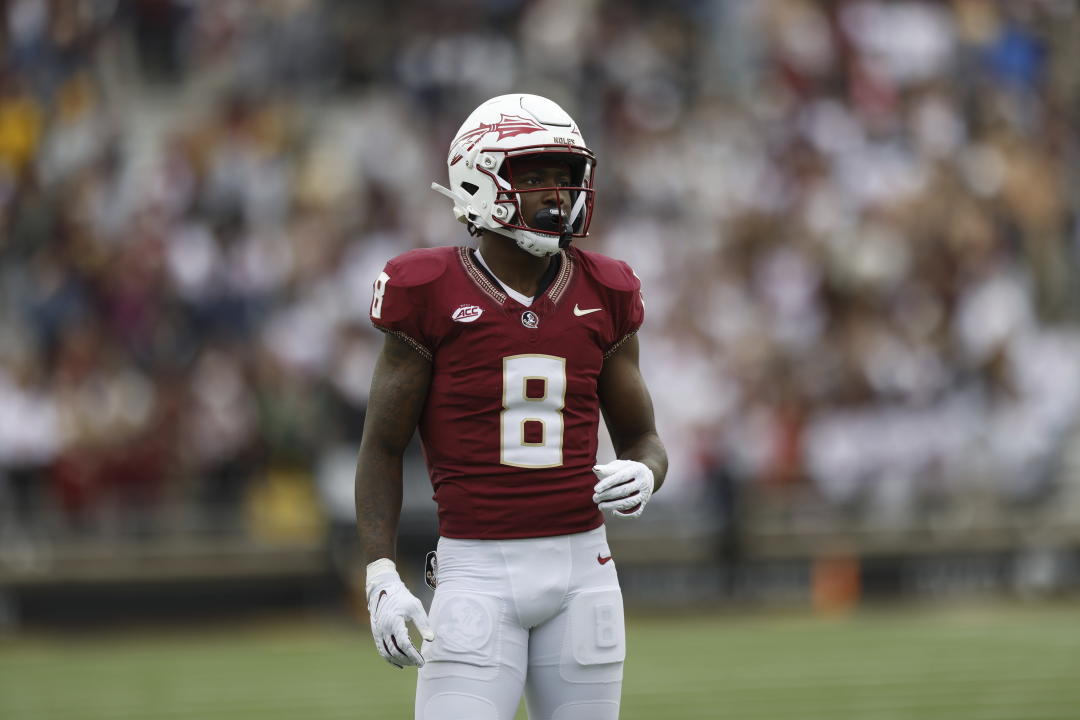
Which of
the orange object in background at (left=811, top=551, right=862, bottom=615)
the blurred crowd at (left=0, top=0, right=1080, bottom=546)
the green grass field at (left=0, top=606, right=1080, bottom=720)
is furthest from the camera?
the orange object in background at (left=811, top=551, right=862, bottom=615)

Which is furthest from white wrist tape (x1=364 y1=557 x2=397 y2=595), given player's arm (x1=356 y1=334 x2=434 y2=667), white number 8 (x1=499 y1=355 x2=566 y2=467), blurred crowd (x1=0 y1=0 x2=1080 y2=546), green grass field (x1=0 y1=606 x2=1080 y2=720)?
blurred crowd (x1=0 y1=0 x2=1080 y2=546)

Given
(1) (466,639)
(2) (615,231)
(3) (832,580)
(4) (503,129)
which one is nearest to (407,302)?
(4) (503,129)

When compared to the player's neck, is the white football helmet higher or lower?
higher

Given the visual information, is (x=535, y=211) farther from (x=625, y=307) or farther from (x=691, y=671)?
(x=691, y=671)

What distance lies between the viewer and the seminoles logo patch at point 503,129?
3646 millimetres

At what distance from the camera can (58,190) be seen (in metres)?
11.7

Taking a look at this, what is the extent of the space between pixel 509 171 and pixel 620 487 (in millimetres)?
730

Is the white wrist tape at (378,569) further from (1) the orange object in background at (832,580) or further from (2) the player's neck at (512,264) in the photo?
(1) the orange object in background at (832,580)

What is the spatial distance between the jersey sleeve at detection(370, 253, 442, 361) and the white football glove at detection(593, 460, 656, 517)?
474 millimetres

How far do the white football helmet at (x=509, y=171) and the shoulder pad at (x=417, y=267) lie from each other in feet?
Answer: 0.46

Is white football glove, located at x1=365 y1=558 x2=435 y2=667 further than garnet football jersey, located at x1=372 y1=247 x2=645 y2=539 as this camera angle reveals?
No

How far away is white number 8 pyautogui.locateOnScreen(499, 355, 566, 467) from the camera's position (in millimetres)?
3615

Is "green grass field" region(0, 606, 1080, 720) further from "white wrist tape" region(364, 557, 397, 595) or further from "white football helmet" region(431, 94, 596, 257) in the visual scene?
"white football helmet" region(431, 94, 596, 257)

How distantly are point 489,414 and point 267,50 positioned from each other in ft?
33.2
